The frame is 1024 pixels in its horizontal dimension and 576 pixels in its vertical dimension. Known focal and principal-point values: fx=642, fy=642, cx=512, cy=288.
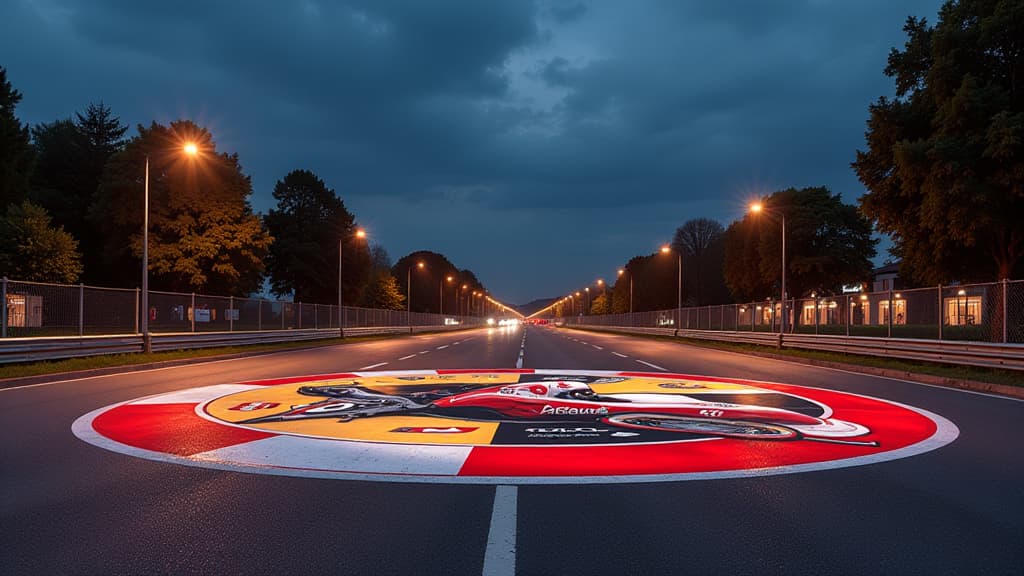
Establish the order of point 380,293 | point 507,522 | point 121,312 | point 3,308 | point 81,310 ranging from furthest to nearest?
point 380,293 → point 121,312 → point 81,310 → point 3,308 → point 507,522

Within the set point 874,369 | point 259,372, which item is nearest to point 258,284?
point 259,372

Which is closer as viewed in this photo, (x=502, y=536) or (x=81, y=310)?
(x=502, y=536)

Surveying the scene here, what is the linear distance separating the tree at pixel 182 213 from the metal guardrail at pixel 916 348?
32180 mm

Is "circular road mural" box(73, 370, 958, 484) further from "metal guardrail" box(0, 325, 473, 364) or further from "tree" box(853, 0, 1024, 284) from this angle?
"tree" box(853, 0, 1024, 284)

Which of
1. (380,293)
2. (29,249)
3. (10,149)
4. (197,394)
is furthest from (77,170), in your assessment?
(197,394)

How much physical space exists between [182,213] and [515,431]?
3973cm

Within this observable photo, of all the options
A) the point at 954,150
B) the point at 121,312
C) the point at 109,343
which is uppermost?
the point at 954,150

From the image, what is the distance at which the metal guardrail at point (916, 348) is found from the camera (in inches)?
541

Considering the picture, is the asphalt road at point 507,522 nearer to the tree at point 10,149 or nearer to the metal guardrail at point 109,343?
the metal guardrail at point 109,343

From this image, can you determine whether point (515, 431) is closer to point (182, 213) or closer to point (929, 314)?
point (929, 314)

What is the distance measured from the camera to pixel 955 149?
19.9 metres

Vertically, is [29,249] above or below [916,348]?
above

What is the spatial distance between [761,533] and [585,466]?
1938 mm

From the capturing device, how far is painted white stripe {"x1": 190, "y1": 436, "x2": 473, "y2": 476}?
5633 mm
